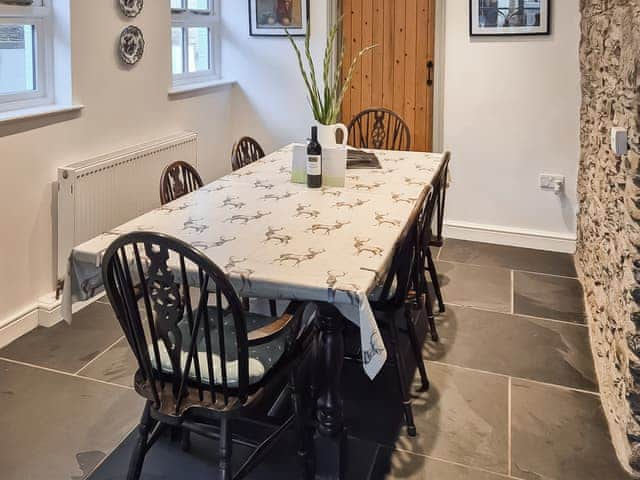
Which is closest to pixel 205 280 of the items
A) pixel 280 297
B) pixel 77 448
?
pixel 280 297

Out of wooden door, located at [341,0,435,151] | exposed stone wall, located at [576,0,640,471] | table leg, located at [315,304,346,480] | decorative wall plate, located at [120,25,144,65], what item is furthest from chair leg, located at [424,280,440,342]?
decorative wall plate, located at [120,25,144,65]

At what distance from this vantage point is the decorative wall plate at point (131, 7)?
3.51 m

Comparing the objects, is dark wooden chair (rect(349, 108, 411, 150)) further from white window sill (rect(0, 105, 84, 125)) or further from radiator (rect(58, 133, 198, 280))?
white window sill (rect(0, 105, 84, 125))

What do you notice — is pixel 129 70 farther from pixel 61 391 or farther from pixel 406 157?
pixel 61 391

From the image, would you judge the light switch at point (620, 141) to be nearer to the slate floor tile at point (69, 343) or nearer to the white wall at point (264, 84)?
the slate floor tile at point (69, 343)

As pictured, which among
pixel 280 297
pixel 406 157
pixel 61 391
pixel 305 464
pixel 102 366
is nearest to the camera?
pixel 280 297

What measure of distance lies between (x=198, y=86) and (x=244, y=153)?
113cm

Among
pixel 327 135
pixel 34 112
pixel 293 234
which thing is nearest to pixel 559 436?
pixel 293 234

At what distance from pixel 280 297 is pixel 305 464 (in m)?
0.60

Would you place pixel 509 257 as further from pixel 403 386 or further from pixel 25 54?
pixel 25 54

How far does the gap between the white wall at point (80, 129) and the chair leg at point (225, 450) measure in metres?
1.66

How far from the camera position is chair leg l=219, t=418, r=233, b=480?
5.89 feet

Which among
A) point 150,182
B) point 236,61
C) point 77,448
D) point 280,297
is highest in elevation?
point 236,61

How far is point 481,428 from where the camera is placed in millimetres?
2420
